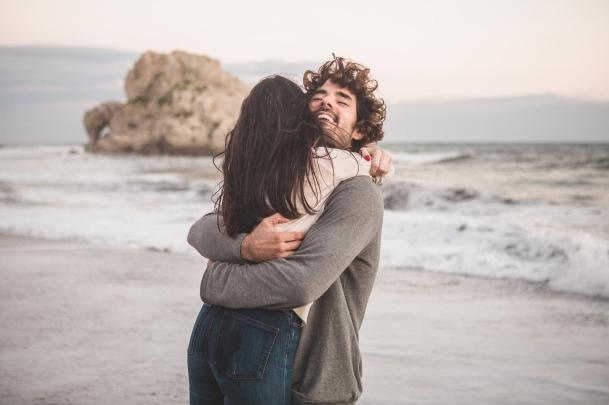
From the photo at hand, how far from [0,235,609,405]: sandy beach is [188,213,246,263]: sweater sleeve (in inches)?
79.6

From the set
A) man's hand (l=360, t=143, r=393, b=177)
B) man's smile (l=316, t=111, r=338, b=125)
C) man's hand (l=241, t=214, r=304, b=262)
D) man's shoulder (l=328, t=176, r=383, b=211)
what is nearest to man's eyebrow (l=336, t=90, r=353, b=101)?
man's smile (l=316, t=111, r=338, b=125)

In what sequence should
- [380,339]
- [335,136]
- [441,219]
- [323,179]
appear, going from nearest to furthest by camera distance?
1. [323,179]
2. [335,136]
3. [380,339]
4. [441,219]

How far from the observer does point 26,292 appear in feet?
21.1

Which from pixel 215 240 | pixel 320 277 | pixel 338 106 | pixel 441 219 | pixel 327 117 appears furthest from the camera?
pixel 441 219

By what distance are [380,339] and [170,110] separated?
54.7m

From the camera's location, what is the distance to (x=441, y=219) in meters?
11.6

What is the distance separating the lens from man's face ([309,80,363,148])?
2369 millimetres

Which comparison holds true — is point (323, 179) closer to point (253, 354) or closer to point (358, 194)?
point (358, 194)

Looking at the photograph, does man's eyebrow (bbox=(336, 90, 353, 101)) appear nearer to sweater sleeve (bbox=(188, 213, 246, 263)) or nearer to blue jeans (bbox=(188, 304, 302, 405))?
sweater sleeve (bbox=(188, 213, 246, 263))

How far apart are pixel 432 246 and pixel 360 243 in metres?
7.68

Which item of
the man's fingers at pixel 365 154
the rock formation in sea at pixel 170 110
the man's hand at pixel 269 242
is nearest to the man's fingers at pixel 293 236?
the man's hand at pixel 269 242

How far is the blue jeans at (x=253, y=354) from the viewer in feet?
5.99

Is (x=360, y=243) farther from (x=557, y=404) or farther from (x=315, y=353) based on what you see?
(x=557, y=404)

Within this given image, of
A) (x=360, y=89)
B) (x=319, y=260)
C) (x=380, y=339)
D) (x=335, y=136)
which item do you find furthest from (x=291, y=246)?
(x=380, y=339)
